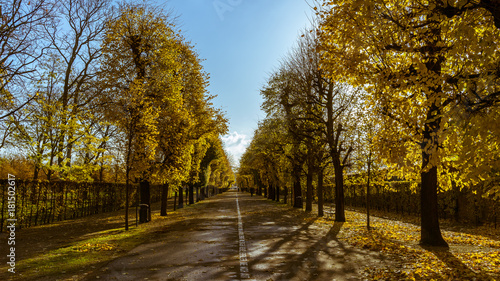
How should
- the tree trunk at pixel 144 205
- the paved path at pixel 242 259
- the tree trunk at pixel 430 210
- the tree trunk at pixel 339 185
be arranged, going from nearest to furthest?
the paved path at pixel 242 259, the tree trunk at pixel 430 210, the tree trunk at pixel 339 185, the tree trunk at pixel 144 205

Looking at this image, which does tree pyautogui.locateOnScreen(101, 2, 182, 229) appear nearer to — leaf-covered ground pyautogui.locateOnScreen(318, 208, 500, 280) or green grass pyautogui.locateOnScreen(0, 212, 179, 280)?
green grass pyautogui.locateOnScreen(0, 212, 179, 280)

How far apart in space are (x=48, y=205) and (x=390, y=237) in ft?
54.8

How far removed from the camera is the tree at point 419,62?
527cm

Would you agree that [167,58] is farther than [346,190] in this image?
No

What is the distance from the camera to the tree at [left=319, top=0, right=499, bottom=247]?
5273 millimetres

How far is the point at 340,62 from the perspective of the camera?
7699mm

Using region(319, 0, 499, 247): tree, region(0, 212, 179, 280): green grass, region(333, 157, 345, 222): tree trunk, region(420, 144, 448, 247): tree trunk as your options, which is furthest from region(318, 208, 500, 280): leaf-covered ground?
region(0, 212, 179, 280): green grass

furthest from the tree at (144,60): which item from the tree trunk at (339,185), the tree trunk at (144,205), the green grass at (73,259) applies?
the tree trunk at (339,185)

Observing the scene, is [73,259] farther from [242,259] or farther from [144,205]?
[144,205]

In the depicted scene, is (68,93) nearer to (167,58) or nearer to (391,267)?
(167,58)

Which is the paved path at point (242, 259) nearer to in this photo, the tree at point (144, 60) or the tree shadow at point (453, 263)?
the tree shadow at point (453, 263)

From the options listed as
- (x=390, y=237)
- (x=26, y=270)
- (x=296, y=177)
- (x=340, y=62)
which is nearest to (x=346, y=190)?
(x=296, y=177)

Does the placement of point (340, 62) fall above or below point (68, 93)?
below

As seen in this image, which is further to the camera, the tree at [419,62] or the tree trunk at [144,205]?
the tree trunk at [144,205]
